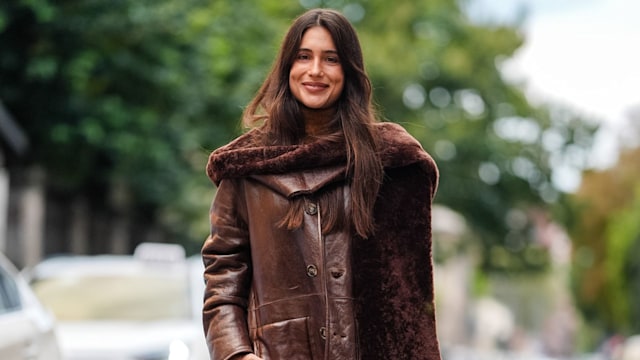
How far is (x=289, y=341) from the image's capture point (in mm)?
3936

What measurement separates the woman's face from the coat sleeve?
1.08 feet

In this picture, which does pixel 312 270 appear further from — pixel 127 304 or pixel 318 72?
pixel 127 304

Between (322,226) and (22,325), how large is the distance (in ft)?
11.6

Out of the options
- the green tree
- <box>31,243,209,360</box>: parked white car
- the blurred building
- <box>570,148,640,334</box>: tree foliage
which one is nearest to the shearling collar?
<box>31,243,209,360</box>: parked white car

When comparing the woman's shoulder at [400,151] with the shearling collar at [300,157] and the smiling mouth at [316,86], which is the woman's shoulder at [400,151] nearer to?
the shearling collar at [300,157]

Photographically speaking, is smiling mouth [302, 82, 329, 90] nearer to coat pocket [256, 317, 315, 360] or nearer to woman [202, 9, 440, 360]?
woman [202, 9, 440, 360]

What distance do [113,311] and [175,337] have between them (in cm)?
104

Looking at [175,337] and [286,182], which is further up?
[286,182]

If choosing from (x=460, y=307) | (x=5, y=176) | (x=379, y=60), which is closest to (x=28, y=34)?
(x=5, y=176)

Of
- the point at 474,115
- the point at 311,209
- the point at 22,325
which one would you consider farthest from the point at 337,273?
the point at 474,115

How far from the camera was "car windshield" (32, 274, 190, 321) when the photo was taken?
10.3m

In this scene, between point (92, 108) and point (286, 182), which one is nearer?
point (286, 182)

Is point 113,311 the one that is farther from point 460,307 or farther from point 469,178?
point 460,307

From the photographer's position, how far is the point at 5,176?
2191 centimetres
